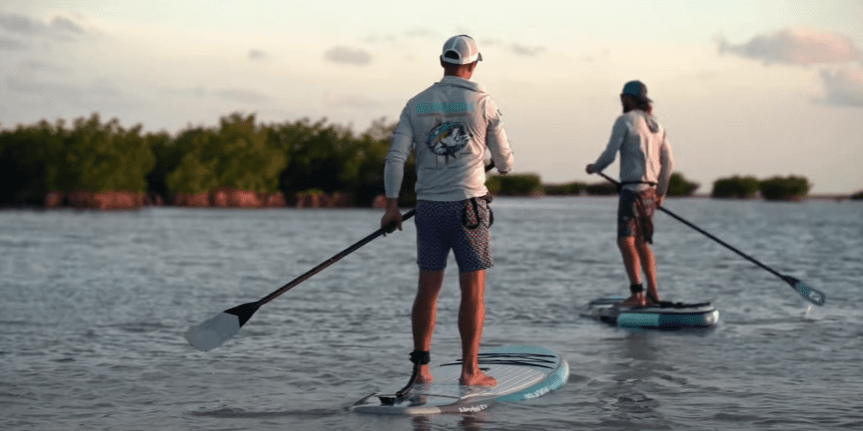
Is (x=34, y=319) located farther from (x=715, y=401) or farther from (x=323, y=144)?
(x=323, y=144)

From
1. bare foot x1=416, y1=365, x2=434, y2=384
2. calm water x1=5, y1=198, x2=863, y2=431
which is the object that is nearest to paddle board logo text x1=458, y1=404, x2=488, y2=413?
calm water x1=5, y1=198, x2=863, y2=431

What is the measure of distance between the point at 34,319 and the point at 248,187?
13228cm

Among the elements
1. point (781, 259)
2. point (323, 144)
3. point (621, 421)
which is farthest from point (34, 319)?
point (323, 144)

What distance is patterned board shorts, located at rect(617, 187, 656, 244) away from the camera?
423 inches

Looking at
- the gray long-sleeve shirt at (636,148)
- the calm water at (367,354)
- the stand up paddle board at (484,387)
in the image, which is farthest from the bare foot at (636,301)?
the stand up paddle board at (484,387)

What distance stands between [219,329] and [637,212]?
4.89 m

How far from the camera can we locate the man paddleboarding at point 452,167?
21.6ft

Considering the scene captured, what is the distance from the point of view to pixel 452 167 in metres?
6.60

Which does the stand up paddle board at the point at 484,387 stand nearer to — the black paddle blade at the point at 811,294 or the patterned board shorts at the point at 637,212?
the patterned board shorts at the point at 637,212

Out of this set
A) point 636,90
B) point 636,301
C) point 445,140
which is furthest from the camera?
point 636,301

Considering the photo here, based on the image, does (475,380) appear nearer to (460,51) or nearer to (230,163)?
(460,51)

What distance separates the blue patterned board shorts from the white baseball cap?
82 cm

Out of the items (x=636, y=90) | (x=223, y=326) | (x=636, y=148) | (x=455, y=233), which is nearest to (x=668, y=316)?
(x=636, y=148)

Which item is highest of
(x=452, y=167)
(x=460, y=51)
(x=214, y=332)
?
(x=460, y=51)
